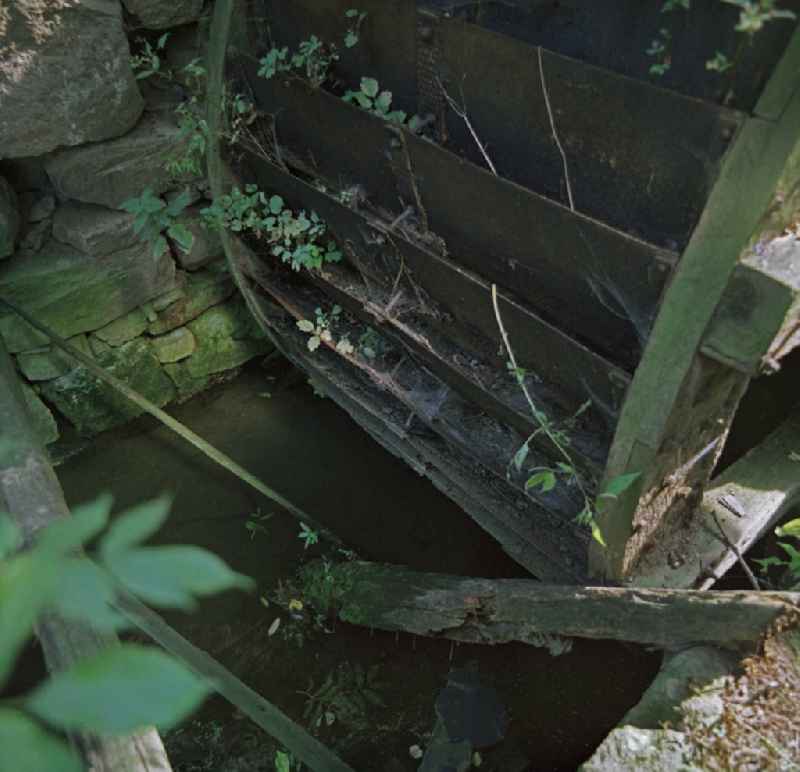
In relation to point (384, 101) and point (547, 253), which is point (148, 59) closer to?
point (384, 101)

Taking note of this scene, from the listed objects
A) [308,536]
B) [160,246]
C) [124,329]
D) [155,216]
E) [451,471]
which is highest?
[155,216]

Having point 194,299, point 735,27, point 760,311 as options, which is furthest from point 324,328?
point 735,27

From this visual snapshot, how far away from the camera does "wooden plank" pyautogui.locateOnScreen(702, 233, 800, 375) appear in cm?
142

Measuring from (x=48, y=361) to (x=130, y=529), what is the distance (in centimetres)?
270

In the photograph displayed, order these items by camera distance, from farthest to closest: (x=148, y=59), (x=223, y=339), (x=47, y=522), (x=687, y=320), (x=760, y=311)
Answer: (x=223, y=339) → (x=148, y=59) → (x=47, y=522) → (x=687, y=320) → (x=760, y=311)

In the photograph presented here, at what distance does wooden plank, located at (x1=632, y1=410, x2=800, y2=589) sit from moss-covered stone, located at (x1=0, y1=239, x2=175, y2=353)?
2.14 meters

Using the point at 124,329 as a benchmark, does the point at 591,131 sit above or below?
above

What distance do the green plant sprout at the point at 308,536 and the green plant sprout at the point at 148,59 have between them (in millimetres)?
1800

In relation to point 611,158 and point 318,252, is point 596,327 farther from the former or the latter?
point 318,252

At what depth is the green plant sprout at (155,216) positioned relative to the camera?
2.68 meters

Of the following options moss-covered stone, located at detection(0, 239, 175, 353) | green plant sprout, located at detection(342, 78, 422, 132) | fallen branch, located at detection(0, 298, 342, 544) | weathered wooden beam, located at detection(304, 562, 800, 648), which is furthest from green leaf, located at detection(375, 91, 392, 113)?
fallen branch, located at detection(0, 298, 342, 544)

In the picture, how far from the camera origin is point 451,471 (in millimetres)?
2682

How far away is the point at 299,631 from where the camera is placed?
2.99 meters

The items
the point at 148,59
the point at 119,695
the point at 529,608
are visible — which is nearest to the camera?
the point at 119,695
